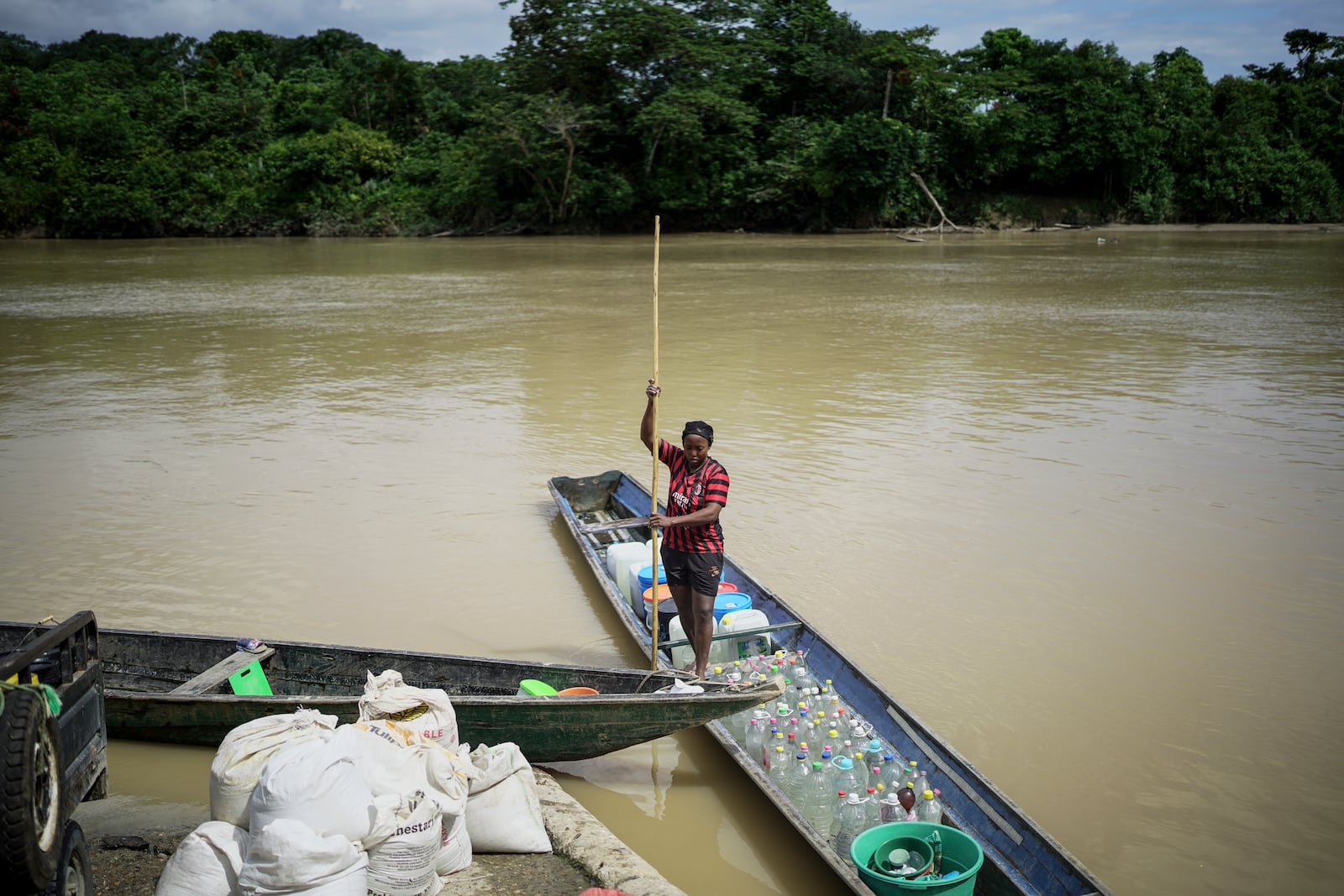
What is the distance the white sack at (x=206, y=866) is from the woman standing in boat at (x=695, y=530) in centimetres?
227

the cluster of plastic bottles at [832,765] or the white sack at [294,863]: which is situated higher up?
the white sack at [294,863]

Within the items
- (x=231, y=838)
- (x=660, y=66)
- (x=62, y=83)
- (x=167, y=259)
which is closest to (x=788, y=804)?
(x=231, y=838)

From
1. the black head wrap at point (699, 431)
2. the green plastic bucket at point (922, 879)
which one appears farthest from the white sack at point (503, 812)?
the black head wrap at point (699, 431)

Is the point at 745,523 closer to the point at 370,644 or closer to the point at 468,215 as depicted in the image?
the point at 370,644

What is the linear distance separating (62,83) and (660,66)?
3295 centimetres

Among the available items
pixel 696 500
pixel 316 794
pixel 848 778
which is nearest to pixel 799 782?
pixel 848 778

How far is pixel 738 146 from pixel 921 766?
3808 centimetres

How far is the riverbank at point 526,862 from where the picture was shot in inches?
135

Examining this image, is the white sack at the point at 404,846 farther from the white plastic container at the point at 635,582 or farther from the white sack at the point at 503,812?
the white plastic container at the point at 635,582

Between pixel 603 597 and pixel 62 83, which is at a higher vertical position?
pixel 62 83

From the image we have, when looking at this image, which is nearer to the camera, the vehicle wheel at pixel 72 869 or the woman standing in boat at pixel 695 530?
the vehicle wheel at pixel 72 869

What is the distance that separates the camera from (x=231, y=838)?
3.21 metres

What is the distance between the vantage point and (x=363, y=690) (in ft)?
15.9

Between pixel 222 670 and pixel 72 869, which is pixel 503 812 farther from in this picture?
pixel 222 670
